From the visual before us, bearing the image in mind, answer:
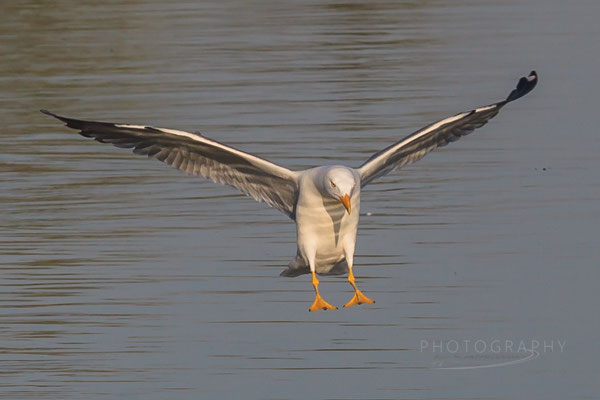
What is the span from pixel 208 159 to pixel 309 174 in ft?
3.07

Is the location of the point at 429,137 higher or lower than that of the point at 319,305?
higher

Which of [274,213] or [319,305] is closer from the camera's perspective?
[319,305]

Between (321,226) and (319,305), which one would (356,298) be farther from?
(321,226)

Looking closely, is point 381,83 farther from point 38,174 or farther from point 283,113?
point 38,174

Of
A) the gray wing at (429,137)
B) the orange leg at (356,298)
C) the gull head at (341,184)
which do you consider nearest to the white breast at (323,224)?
the orange leg at (356,298)

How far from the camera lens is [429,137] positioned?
11.9 metres

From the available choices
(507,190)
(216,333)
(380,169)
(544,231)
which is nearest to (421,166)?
(507,190)

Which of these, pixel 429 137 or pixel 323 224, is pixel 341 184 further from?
pixel 429 137

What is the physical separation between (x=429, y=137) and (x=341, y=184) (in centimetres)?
146

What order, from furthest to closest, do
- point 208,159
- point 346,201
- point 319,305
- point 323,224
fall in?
point 208,159 < point 323,224 < point 319,305 < point 346,201

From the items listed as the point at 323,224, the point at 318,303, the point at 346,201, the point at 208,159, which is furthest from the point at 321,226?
the point at 208,159

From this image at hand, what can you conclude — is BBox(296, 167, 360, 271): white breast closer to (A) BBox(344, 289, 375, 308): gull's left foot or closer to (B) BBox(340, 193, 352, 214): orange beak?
(A) BBox(344, 289, 375, 308): gull's left foot

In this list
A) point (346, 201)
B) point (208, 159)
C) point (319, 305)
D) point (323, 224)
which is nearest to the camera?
point (346, 201)

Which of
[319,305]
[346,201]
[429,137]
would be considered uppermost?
[429,137]
